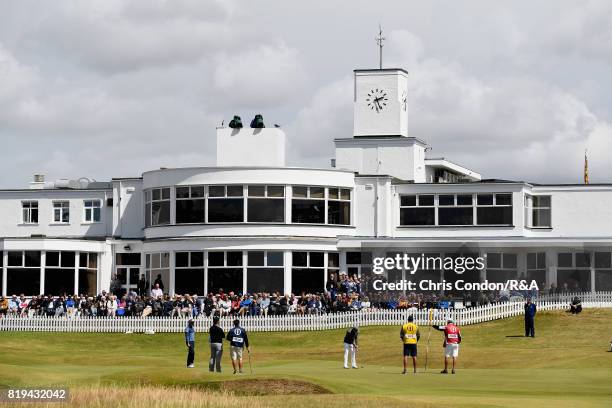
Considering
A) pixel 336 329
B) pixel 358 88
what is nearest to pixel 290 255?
pixel 336 329

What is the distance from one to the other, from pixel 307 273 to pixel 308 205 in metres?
3.44

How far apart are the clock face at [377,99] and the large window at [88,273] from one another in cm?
1803

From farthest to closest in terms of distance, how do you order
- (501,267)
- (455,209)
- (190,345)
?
(455,209), (501,267), (190,345)

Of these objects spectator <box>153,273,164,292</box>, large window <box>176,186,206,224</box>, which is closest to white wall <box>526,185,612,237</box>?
large window <box>176,186,206,224</box>

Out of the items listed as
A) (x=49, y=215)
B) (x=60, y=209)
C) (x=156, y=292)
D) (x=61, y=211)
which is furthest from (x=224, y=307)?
(x=49, y=215)

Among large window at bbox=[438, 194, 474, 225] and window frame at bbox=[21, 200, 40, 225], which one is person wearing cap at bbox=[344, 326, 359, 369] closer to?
large window at bbox=[438, 194, 474, 225]

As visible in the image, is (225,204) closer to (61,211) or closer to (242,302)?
(242,302)

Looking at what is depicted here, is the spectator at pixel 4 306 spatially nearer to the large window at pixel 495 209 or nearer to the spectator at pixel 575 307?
the large window at pixel 495 209

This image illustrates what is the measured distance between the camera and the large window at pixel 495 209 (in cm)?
7144

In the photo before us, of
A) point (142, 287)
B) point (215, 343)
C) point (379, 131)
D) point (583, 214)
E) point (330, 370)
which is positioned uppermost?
point (379, 131)

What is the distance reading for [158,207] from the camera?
71875 mm

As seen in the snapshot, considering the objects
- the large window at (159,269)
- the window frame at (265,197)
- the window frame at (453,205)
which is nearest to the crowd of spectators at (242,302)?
the large window at (159,269)

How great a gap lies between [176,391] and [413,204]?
39573 millimetres

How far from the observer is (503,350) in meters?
53.1
